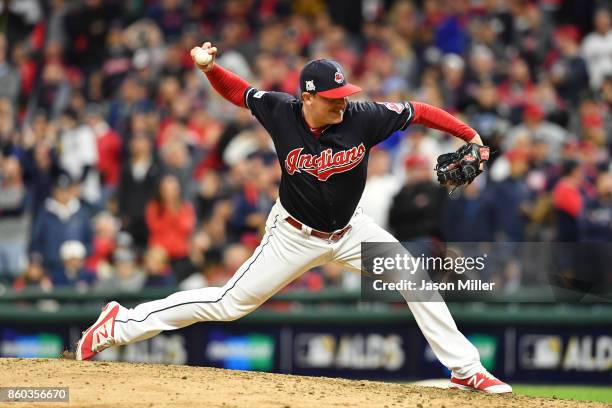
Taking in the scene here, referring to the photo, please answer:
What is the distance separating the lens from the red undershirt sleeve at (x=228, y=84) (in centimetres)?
704

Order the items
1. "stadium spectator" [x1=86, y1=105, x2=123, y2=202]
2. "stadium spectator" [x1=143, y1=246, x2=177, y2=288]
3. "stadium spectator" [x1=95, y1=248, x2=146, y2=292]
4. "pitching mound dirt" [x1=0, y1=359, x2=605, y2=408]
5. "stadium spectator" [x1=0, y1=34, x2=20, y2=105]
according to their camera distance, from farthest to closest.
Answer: "stadium spectator" [x1=0, y1=34, x2=20, y2=105]
"stadium spectator" [x1=86, y1=105, x2=123, y2=202]
"stadium spectator" [x1=95, y1=248, x2=146, y2=292]
"stadium spectator" [x1=143, y1=246, x2=177, y2=288]
"pitching mound dirt" [x1=0, y1=359, x2=605, y2=408]

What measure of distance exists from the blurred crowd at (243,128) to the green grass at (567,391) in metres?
1.05

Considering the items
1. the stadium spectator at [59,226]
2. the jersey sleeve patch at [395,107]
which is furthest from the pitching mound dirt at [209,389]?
the stadium spectator at [59,226]

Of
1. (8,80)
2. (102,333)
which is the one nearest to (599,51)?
(8,80)

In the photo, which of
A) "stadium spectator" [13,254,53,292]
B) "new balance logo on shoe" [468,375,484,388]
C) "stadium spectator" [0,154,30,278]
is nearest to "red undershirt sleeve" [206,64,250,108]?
"new balance logo on shoe" [468,375,484,388]

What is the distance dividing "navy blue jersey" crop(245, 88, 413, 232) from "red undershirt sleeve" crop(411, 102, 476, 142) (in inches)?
2.1

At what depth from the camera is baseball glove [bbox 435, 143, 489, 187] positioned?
6.89 meters

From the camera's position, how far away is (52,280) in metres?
11.9

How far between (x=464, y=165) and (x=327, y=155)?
31.4 inches

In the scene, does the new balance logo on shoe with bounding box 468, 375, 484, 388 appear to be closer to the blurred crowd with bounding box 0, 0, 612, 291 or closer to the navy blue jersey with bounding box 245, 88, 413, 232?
the navy blue jersey with bounding box 245, 88, 413, 232

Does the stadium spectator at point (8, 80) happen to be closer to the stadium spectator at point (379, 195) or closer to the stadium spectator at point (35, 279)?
the stadium spectator at point (35, 279)

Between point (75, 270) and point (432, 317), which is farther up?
point (75, 270)

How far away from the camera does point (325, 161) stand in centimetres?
681

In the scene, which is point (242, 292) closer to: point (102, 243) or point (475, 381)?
point (475, 381)
